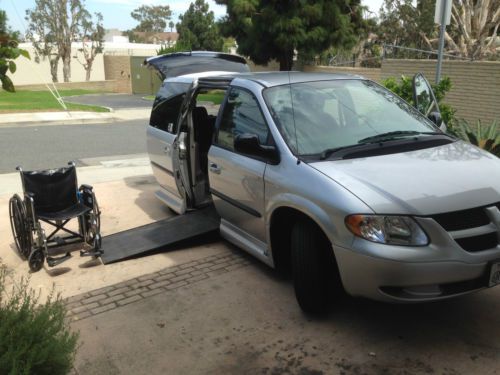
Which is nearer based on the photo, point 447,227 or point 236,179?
point 447,227

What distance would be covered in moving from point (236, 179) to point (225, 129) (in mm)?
610

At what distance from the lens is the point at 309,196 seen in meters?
3.49

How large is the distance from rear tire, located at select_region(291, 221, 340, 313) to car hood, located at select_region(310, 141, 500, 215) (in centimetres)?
45

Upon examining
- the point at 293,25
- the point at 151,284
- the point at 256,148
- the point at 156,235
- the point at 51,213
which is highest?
the point at 293,25

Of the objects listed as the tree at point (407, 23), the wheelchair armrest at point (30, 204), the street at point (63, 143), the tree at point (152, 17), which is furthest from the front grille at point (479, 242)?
the tree at point (152, 17)

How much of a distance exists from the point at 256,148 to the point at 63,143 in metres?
9.74

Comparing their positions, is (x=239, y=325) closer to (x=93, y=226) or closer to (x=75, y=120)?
(x=93, y=226)

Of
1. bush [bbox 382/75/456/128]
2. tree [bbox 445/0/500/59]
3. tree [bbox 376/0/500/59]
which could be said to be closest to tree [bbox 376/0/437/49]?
tree [bbox 376/0/500/59]

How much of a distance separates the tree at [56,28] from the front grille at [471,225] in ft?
129

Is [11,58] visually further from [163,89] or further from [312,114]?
[163,89]

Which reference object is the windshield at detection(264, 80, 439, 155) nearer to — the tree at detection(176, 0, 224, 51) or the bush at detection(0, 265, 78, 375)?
the bush at detection(0, 265, 78, 375)

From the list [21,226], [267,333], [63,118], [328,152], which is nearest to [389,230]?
[328,152]

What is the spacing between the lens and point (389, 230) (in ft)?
10.2

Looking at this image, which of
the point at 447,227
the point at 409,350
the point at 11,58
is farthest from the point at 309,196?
the point at 11,58
